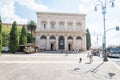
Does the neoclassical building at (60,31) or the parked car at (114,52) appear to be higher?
the neoclassical building at (60,31)

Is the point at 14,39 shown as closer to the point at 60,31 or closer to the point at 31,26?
the point at 60,31

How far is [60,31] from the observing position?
82062 millimetres

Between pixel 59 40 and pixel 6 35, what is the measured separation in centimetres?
2042

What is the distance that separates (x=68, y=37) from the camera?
83.1 meters

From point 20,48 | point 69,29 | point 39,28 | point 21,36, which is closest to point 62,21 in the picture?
point 69,29

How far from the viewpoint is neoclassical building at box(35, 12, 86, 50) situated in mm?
81625

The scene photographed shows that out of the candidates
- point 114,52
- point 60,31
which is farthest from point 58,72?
point 60,31

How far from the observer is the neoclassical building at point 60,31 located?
81625 millimetres

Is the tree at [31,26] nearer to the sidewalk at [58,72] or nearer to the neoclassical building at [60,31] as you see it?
the neoclassical building at [60,31]

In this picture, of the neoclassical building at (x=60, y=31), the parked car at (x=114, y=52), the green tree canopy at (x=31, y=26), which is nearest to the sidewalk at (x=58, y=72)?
the parked car at (x=114, y=52)

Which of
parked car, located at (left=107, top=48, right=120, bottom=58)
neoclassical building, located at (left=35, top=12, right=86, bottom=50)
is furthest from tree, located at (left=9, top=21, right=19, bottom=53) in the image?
parked car, located at (left=107, top=48, right=120, bottom=58)

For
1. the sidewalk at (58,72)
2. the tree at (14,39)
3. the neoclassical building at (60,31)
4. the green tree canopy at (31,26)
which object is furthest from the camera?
the green tree canopy at (31,26)

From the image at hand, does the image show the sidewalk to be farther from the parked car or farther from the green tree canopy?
the green tree canopy

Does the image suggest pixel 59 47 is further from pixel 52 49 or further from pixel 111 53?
pixel 111 53
